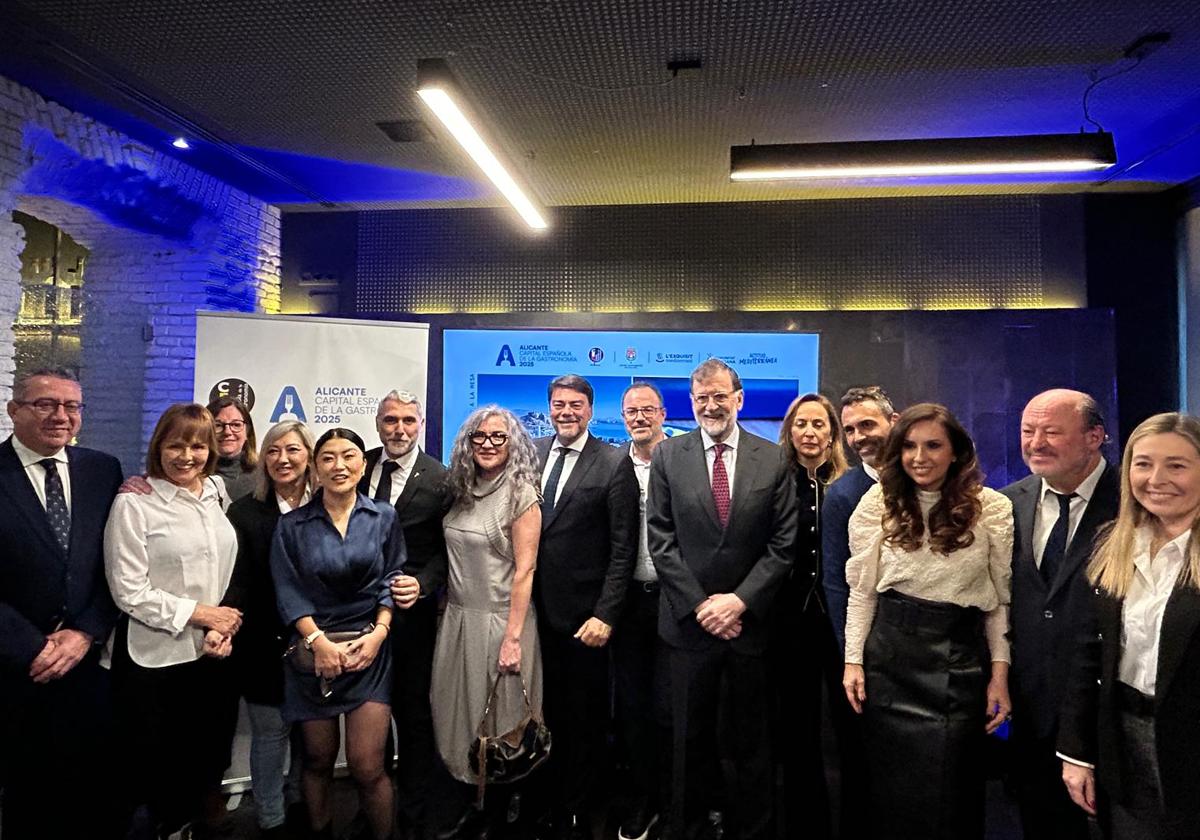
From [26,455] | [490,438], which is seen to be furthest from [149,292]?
[490,438]

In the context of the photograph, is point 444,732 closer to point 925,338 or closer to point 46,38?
point 46,38

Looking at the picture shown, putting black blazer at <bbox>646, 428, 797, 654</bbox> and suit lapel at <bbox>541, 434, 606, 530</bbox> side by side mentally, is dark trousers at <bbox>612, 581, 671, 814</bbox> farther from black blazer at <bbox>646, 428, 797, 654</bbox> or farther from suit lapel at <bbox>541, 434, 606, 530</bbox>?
suit lapel at <bbox>541, 434, 606, 530</bbox>

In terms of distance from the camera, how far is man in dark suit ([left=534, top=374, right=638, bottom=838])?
2.92 meters

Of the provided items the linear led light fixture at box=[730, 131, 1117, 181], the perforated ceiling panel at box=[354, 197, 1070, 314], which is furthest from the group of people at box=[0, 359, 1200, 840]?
the perforated ceiling panel at box=[354, 197, 1070, 314]

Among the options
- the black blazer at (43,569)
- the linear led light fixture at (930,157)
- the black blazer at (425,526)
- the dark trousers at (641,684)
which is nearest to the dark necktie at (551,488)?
the black blazer at (425,526)

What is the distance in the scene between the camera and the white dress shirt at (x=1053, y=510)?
231 cm

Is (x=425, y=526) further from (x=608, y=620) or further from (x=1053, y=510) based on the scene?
(x=1053, y=510)

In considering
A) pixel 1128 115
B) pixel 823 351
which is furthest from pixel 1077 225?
pixel 823 351

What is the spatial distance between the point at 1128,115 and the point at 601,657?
434cm

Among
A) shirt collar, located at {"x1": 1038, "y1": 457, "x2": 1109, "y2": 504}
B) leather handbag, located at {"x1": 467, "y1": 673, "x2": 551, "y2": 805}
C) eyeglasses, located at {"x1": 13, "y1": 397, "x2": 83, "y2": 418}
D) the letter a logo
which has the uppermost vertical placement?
the letter a logo

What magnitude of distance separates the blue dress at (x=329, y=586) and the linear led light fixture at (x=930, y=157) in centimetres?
295

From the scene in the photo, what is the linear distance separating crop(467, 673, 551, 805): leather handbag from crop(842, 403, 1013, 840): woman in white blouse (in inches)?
47.0

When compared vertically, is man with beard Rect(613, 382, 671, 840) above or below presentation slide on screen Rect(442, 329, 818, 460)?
below

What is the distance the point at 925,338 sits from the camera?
5316mm
